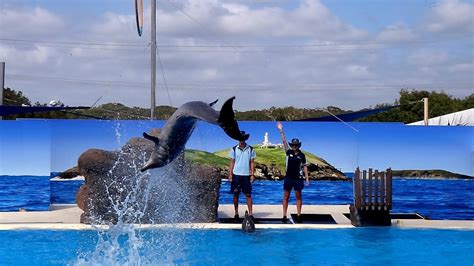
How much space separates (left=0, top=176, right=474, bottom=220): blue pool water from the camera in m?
11.0

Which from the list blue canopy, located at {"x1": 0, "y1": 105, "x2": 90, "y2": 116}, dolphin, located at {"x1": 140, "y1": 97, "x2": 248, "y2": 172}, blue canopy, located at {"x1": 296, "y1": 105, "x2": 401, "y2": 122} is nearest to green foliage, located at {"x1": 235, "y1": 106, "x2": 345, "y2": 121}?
blue canopy, located at {"x1": 296, "y1": 105, "x2": 401, "y2": 122}

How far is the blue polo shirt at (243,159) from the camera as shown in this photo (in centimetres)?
1021

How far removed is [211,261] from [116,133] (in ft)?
11.8

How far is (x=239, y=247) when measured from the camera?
8984mm

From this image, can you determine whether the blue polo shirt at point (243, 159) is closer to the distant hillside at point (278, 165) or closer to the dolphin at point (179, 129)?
the distant hillside at point (278, 165)

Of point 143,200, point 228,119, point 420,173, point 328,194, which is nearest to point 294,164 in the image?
point 328,194

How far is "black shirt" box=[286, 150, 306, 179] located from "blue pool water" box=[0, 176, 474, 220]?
4.29ft

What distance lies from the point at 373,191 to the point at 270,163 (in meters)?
2.10

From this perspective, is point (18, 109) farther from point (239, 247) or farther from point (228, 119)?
point (228, 119)

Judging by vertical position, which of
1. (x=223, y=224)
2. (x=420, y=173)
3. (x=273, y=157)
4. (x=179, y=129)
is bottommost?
(x=223, y=224)

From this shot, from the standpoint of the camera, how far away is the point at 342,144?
11.5 metres

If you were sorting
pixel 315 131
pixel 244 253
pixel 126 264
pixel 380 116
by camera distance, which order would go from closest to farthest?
pixel 126 264
pixel 244 253
pixel 315 131
pixel 380 116

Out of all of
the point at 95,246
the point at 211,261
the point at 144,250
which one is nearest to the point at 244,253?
the point at 211,261

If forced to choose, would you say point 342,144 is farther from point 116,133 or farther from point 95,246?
point 95,246
